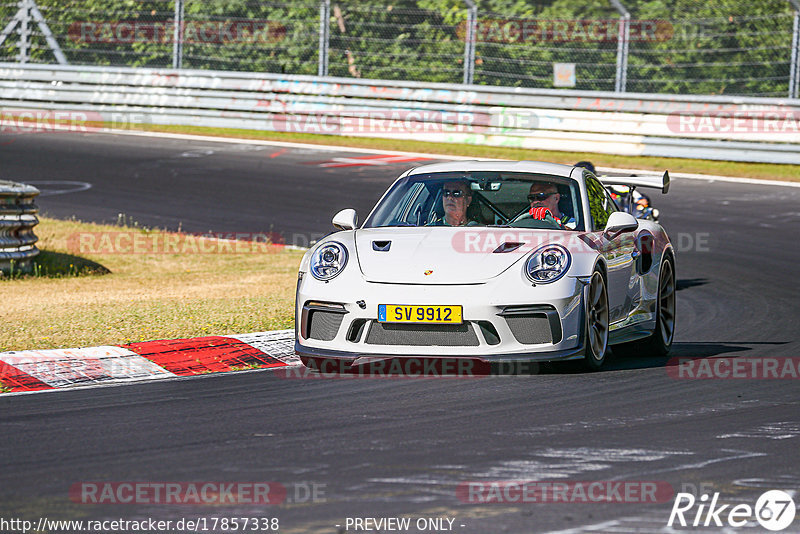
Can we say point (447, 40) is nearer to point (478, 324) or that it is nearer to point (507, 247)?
point (507, 247)

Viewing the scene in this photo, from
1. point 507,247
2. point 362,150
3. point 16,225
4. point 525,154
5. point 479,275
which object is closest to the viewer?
point 479,275

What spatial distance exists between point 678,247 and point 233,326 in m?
7.33

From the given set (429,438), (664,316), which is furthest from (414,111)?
(429,438)

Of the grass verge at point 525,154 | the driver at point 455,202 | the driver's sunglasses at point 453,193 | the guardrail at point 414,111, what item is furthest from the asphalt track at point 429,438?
the guardrail at point 414,111

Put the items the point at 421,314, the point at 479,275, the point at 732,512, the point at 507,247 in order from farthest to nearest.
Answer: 1. the point at 507,247
2. the point at 479,275
3. the point at 421,314
4. the point at 732,512

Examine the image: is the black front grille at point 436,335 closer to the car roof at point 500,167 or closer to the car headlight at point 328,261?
the car headlight at point 328,261

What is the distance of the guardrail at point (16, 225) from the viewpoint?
12.5 meters

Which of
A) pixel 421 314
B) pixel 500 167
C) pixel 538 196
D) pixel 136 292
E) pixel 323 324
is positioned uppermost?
pixel 500 167

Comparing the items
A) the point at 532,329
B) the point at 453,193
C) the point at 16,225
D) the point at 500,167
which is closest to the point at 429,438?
the point at 532,329

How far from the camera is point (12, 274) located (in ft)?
41.9

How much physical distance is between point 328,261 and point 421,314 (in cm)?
78

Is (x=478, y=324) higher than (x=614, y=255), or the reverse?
(x=614, y=255)

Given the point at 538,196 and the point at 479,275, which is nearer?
the point at 479,275

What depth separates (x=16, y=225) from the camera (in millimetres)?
12602
